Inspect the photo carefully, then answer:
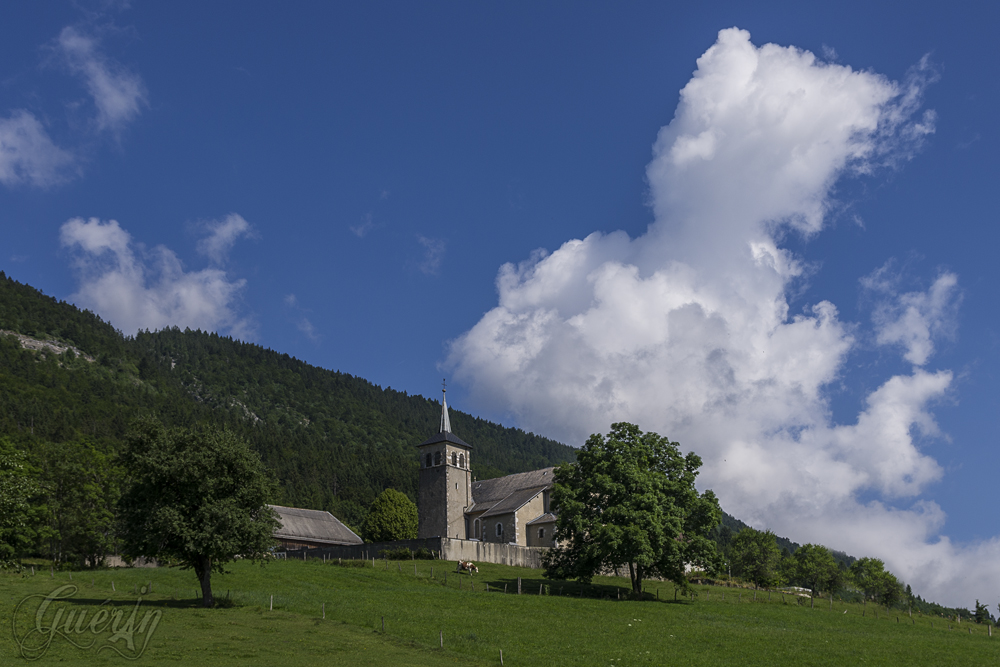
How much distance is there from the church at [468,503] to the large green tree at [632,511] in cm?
2434

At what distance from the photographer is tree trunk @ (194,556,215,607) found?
1543 inches

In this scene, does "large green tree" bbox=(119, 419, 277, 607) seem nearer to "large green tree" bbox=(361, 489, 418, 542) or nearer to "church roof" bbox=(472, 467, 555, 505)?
"church roof" bbox=(472, 467, 555, 505)

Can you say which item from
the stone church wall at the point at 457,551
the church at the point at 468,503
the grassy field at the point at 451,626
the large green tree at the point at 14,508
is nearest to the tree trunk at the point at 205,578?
the grassy field at the point at 451,626

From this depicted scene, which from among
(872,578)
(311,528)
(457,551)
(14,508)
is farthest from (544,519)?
(872,578)

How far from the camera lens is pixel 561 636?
118ft

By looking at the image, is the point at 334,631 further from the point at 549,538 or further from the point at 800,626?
the point at 549,538

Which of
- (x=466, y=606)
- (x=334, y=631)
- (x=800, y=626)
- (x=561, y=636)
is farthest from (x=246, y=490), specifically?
(x=800, y=626)

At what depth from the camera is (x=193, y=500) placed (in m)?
40.0

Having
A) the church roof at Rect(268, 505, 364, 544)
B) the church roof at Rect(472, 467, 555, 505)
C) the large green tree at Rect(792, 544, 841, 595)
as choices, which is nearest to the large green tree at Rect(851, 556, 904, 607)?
the large green tree at Rect(792, 544, 841, 595)

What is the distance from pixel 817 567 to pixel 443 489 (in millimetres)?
56551

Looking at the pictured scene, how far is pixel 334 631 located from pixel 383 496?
229 feet

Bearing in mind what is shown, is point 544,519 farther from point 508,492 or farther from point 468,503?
point 468,503

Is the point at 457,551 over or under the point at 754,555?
over

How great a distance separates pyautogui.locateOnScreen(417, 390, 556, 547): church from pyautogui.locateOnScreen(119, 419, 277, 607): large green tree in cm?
4294
